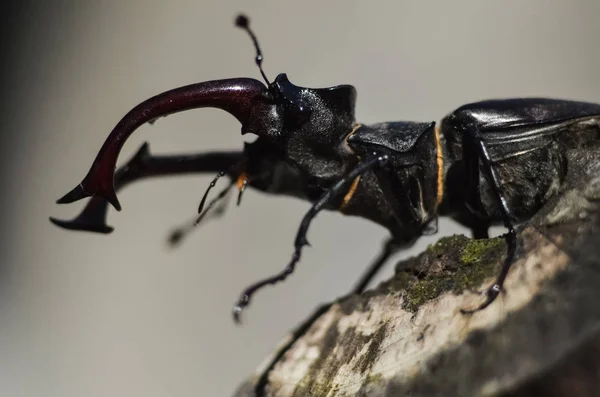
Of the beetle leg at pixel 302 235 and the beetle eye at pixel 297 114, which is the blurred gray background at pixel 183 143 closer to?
the beetle eye at pixel 297 114

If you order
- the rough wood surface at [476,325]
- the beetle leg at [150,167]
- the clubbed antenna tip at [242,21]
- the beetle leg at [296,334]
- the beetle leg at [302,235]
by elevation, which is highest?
the clubbed antenna tip at [242,21]

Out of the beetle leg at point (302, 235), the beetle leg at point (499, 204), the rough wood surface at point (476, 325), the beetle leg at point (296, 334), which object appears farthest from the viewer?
the beetle leg at point (296, 334)

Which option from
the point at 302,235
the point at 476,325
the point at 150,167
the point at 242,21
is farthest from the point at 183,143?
the point at 476,325

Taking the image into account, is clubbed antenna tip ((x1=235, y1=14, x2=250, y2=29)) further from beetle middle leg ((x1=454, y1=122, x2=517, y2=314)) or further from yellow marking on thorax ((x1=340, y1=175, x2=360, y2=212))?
beetle middle leg ((x1=454, y1=122, x2=517, y2=314))

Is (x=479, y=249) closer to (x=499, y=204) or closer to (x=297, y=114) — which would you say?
(x=499, y=204)

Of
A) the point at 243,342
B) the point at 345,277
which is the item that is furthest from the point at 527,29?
the point at 243,342

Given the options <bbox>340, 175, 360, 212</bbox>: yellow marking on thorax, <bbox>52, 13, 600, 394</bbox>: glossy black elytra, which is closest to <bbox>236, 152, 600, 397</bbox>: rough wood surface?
<bbox>52, 13, 600, 394</bbox>: glossy black elytra

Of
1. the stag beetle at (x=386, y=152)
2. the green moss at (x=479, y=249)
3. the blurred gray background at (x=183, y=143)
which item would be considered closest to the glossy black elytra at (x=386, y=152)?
the stag beetle at (x=386, y=152)
